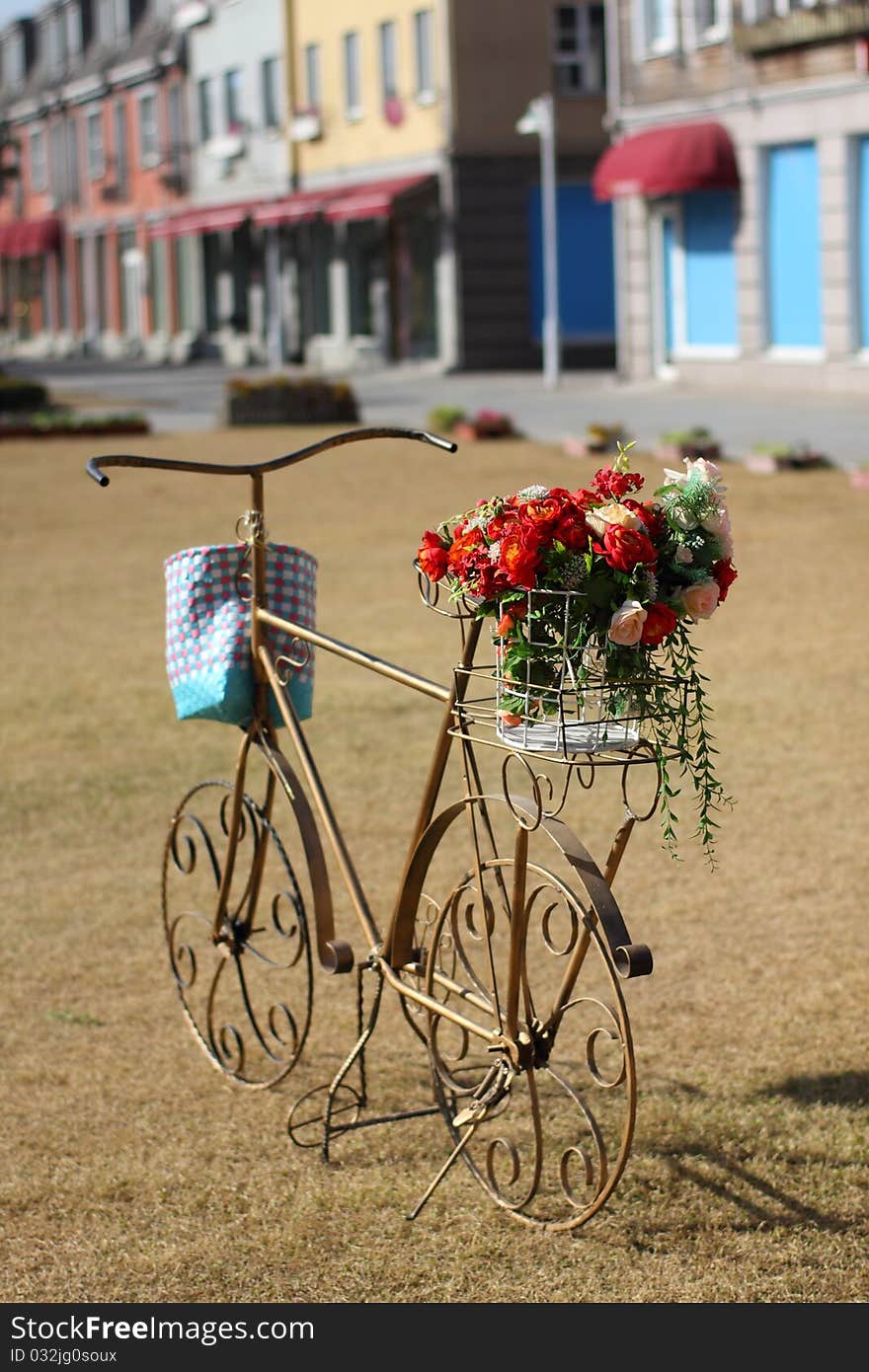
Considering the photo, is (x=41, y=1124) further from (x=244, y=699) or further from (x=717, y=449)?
(x=717, y=449)

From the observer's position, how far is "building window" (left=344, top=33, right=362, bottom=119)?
39500 mm

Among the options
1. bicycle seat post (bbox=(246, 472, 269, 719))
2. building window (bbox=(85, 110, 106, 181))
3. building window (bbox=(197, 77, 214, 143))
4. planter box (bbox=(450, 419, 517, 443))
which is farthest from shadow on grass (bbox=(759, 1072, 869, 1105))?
building window (bbox=(85, 110, 106, 181))

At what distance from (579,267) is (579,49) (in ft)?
12.5

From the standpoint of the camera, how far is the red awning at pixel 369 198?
36156 millimetres

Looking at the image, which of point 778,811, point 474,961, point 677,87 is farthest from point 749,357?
point 474,961

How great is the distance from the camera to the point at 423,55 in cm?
3672

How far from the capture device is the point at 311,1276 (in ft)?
12.7

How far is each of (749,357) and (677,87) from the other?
14.6ft

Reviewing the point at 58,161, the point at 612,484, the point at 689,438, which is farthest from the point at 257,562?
the point at 58,161

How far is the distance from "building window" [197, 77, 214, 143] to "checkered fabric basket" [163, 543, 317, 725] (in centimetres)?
4471

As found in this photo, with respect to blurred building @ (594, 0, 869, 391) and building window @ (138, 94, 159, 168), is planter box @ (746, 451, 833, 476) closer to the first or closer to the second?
blurred building @ (594, 0, 869, 391)

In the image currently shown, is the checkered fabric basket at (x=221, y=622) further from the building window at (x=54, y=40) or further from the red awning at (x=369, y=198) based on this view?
the building window at (x=54, y=40)

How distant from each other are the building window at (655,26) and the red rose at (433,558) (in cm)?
2745

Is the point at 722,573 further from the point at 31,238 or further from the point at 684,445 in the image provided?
the point at 31,238
